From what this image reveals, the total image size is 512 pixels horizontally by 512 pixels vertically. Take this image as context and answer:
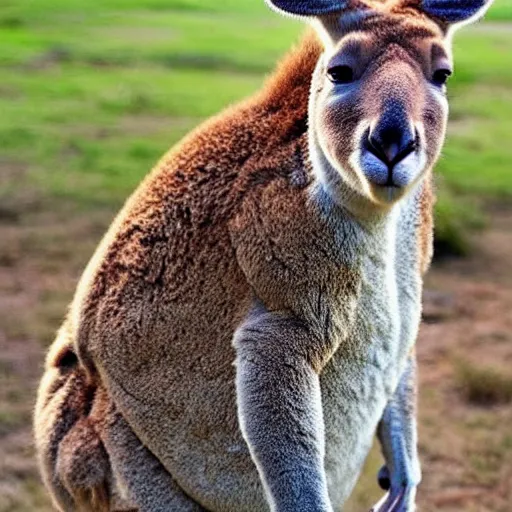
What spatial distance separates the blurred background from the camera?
8672mm

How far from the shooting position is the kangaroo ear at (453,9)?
367 centimetres

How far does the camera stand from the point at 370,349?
3.97 metres

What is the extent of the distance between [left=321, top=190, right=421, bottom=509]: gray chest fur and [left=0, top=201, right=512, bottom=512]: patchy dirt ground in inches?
126

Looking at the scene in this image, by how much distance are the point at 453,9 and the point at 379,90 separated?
1.33ft

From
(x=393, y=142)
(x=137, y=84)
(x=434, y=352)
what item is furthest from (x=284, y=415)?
(x=137, y=84)

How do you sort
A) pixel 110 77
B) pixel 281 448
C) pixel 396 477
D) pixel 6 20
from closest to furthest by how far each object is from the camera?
pixel 281 448 → pixel 396 477 → pixel 110 77 → pixel 6 20

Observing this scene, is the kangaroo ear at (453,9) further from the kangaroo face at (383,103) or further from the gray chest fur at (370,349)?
the gray chest fur at (370,349)

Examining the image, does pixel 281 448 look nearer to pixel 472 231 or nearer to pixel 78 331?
pixel 78 331

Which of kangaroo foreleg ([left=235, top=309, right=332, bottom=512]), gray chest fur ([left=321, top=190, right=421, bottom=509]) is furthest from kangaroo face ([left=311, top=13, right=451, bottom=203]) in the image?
kangaroo foreleg ([left=235, top=309, right=332, bottom=512])

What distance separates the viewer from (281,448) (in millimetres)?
3689

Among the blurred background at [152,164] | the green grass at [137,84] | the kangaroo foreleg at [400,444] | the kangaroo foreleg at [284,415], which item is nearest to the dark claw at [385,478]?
the kangaroo foreleg at [400,444]

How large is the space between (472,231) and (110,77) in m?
9.36

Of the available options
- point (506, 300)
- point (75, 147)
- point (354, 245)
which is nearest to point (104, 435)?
point (354, 245)

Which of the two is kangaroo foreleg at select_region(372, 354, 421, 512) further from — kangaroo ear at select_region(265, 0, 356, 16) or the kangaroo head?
kangaroo ear at select_region(265, 0, 356, 16)
